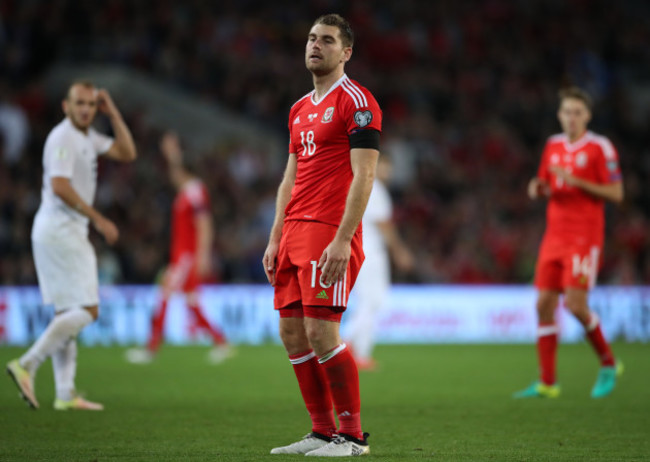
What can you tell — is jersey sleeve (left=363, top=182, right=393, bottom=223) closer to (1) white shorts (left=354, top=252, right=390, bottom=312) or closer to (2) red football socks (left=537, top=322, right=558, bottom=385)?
(1) white shorts (left=354, top=252, right=390, bottom=312)

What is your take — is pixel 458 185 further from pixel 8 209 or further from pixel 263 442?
pixel 263 442

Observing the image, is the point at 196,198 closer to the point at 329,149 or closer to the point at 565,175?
the point at 565,175

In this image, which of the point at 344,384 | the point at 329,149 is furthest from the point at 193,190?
the point at 344,384

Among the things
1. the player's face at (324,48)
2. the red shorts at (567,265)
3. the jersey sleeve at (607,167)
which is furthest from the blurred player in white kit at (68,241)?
the jersey sleeve at (607,167)

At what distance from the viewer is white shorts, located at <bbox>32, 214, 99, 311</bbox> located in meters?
7.70

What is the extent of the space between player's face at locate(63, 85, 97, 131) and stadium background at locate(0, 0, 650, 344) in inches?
352

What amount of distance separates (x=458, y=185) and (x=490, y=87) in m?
4.08

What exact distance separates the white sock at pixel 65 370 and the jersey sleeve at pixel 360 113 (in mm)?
3554

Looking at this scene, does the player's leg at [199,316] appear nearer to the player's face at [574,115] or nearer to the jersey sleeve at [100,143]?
the jersey sleeve at [100,143]

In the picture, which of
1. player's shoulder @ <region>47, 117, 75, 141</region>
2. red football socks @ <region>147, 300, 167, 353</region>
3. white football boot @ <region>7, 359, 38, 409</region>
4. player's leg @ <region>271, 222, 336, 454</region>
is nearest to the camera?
player's leg @ <region>271, 222, 336, 454</region>

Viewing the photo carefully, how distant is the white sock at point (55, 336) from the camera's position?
7520 millimetres

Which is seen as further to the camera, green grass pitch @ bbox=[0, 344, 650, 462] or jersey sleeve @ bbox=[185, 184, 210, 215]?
jersey sleeve @ bbox=[185, 184, 210, 215]

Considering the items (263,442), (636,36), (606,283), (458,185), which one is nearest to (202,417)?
(263,442)

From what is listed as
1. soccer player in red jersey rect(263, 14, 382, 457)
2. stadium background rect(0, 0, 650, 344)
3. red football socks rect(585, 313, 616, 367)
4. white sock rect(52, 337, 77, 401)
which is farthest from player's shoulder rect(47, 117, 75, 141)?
stadium background rect(0, 0, 650, 344)
